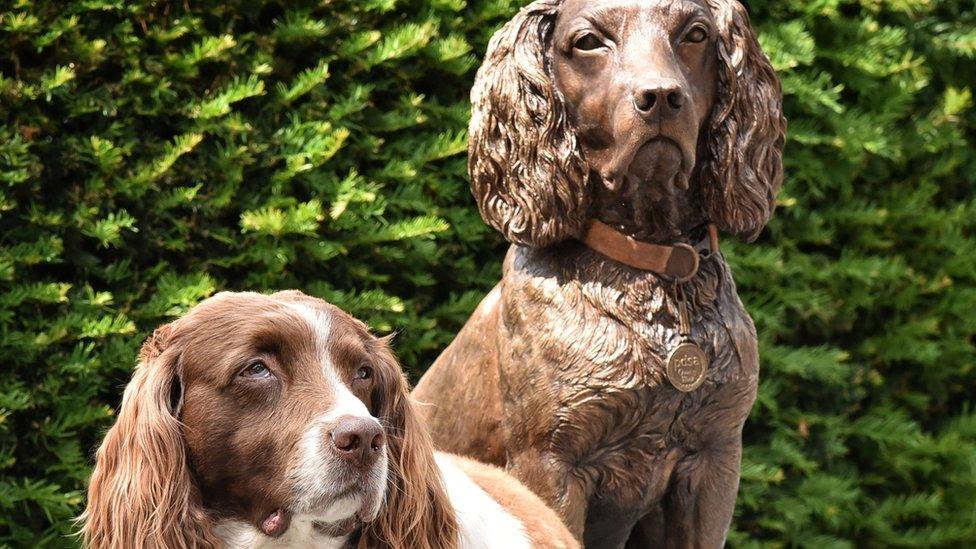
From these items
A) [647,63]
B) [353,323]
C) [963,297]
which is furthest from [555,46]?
[963,297]

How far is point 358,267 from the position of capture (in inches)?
202

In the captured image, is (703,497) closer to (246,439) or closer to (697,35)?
(697,35)

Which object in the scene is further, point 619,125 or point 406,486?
point 619,125

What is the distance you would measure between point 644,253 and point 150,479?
150 centimetres

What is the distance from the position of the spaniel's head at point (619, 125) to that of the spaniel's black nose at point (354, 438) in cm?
101

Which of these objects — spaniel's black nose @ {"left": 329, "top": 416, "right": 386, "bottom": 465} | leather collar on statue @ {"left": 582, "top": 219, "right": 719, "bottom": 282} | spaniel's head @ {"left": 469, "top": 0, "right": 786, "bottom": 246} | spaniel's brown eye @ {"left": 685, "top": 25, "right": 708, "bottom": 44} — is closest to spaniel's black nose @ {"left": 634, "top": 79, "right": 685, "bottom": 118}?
spaniel's head @ {"left": 469, "top": 0, "right": 786, "bottom": 246}

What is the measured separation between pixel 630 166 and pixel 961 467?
3.87 metres

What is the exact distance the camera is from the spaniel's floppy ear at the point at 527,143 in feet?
12.4

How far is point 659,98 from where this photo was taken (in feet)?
11.5

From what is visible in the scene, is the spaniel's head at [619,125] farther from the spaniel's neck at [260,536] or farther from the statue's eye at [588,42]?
the spaniel's neck at [260,536]

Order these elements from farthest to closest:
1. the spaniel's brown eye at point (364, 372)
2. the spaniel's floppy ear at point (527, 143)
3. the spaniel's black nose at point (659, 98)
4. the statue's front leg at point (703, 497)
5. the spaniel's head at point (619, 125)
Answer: the statue's front leg at point (703, 497) < the spaniel's floppy ear at point (527, 143) < the spaniel's head at point (619, 125) < the spaniel's black nose at point (659, 98) < the spaniel's brown eye at point (364, 372)

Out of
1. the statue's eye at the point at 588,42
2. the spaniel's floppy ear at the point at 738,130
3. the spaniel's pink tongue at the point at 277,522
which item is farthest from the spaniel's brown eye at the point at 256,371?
the spaniel's floppy ear at the point at 738,130

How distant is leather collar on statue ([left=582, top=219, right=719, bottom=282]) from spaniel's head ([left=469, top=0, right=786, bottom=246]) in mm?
43

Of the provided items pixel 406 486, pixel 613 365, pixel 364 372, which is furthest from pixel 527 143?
pixel 406 486
